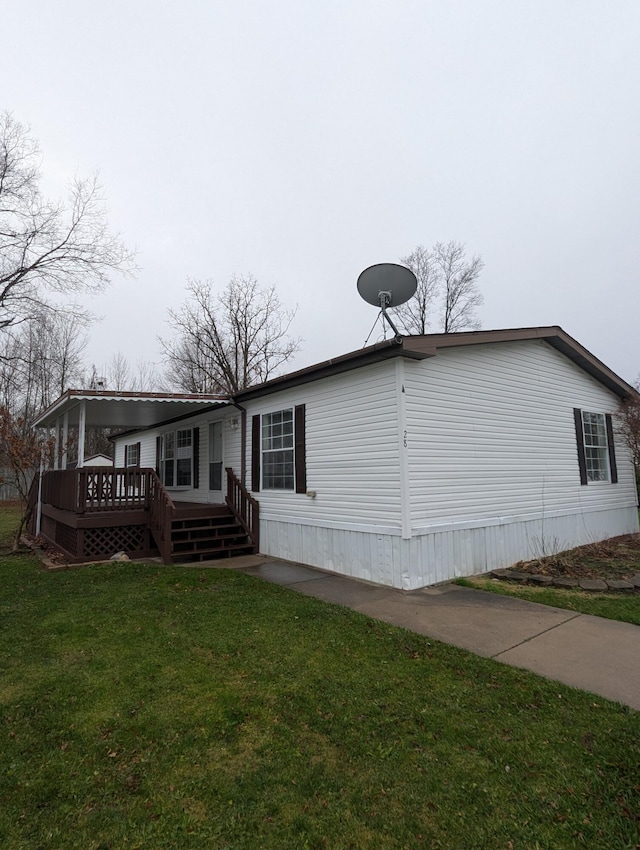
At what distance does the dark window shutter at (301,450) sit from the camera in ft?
25.8

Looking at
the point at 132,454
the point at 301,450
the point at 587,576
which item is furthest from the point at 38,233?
the point at 587,576

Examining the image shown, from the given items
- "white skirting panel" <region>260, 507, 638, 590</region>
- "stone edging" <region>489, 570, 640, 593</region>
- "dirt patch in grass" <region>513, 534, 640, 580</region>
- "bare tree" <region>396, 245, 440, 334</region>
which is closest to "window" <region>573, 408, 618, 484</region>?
"white skirting panel" <region>260, 507, 638, 590</region>

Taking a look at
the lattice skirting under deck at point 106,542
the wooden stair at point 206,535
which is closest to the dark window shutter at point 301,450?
the wooden stair at point 206,535

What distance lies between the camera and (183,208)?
1404 centimetres

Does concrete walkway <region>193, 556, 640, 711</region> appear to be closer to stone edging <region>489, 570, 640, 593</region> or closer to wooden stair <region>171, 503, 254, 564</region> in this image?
stone edging <region>489, 570, 640, 593</region>

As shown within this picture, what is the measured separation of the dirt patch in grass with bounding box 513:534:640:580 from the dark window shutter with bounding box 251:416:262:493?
16.0ft

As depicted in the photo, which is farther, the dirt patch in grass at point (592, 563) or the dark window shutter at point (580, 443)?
the dark window shutter at point (580, 443)

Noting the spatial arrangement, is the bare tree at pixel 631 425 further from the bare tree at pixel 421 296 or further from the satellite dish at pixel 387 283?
the bare tree at pixel 421 296

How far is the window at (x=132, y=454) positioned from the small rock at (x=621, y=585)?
1377 cm

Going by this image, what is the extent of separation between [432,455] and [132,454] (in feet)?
41.8

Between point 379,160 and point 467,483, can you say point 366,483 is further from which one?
point 379,160

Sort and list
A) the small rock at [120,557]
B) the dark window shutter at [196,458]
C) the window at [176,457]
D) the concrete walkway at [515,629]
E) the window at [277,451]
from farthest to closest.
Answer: the window at [176,457] < the dark window shutter at [196,458] < the window at [277,451] < the small rock at [120,557] < the concrete walkway at [515,629]

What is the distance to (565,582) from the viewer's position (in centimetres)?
620

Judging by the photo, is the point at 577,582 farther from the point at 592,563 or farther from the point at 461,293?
the point at 461,293
